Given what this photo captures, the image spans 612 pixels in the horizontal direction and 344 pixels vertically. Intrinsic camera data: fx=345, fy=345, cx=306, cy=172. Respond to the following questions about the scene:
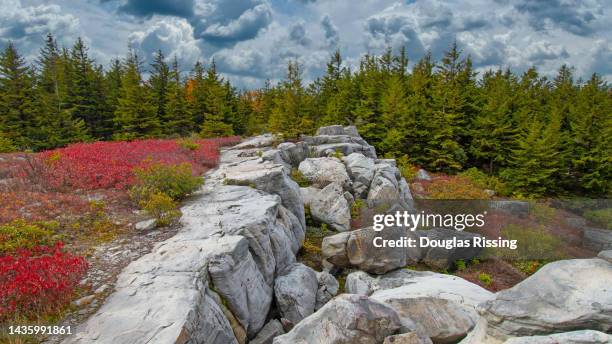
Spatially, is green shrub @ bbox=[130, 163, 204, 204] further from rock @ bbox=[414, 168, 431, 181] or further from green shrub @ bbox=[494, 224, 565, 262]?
rock @ bbox=[414, 168, 431, 181]

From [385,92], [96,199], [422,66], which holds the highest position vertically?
[422,66]

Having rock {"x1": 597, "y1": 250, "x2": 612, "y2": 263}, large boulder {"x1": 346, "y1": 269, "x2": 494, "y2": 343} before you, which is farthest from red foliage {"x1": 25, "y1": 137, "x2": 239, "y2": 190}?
rock {"x1": 597, "y1": 250, "x2": 612, "y2": 263}

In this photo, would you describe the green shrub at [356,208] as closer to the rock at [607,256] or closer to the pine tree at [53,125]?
the rock at [607,256]

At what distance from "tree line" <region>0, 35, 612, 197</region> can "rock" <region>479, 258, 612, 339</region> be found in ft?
84.1

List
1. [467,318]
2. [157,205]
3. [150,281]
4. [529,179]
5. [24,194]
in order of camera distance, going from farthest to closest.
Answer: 1. [529,179]
2. [24,194]
3. [157,205]
4. [467,318]
5. [150,281]

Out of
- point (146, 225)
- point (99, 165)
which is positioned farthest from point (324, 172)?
point (146, 225)

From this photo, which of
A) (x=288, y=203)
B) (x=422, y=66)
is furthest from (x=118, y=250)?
(x=422, y=66)

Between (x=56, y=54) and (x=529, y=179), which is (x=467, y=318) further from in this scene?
(x=56, y=54)

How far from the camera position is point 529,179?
30.8m

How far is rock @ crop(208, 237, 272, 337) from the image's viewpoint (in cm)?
879

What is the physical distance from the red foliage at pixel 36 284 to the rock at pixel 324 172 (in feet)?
49.7

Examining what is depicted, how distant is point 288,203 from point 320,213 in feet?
11.6

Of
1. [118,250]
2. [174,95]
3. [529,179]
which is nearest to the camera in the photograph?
[118,250]

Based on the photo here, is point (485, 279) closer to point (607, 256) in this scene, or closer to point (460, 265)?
point (460, 265)
